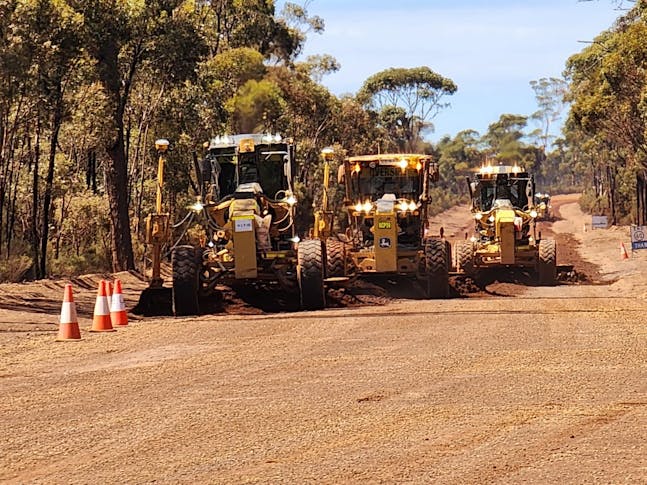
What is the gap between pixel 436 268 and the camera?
798 inches

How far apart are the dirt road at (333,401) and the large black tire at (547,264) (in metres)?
9.52

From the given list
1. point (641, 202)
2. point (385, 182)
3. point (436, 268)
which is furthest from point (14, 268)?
point (641, 202)

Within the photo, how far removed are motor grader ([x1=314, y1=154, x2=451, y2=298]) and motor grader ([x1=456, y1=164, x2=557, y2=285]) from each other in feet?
10.3

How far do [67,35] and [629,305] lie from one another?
53.5 feet

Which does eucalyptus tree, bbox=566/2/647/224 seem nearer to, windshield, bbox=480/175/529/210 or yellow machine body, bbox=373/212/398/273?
windshield, bbox=480/175/529/210

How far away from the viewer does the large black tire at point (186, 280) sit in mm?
16609

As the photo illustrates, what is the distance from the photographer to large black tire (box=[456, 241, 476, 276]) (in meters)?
24.3

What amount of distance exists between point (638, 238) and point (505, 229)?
9121 millimetres

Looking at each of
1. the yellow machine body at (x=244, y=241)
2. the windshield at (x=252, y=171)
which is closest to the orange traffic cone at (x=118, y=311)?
the yellow machine body at (x=244, y=241)

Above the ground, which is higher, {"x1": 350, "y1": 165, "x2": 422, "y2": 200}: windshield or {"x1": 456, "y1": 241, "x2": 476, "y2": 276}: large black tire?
{"x1": 350, "y1": 165, "x2": 422, "y2": 200}: windshield

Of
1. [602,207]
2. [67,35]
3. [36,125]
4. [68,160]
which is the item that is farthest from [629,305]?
[602,207]

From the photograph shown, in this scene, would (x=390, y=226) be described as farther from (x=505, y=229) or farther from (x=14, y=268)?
(x=14, y=268)

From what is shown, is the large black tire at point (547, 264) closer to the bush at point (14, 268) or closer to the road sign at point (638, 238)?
the road sign at point (638, 238)

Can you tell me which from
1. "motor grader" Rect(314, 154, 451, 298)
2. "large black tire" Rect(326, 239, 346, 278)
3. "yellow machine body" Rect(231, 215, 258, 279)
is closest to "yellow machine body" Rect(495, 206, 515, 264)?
"motor grader" Rect(314, 154, 451, 298)
